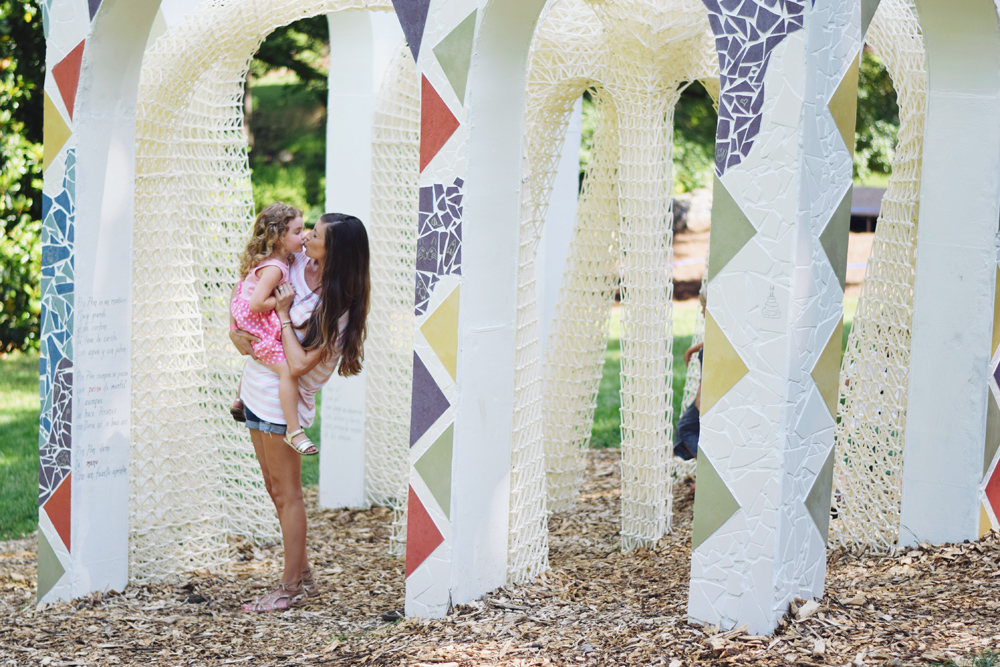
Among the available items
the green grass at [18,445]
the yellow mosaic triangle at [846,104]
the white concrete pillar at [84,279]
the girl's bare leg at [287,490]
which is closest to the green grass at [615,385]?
the girl's bare leg at [287,490]

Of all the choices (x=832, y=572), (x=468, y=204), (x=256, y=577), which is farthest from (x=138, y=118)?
(x=832, y=572)

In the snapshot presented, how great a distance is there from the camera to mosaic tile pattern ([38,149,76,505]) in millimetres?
4680

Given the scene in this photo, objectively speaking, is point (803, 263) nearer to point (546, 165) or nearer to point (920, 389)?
point (920, 389)

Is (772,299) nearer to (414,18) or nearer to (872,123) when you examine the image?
(414,18)

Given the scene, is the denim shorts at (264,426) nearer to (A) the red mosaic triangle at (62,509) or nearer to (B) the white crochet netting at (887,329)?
(A) the red mosaic triangle at (62,509)

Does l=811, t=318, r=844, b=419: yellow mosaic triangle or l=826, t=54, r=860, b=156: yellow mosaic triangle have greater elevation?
l=826, t=54, r=860, b=156: yellow mosaic triangle

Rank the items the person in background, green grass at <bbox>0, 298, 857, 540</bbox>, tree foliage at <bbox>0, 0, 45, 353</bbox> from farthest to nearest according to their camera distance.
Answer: tree foliage at <bbox>0, 0, 45, 353</bbox>
green grass at <bbox>0, 298, 857, 540</bbox>
the person in background

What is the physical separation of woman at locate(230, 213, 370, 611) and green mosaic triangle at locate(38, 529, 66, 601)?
1.05 meters

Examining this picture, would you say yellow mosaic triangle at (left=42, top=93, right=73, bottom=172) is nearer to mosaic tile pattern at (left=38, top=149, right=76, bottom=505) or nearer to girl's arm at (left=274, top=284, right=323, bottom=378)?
mosaic tile pattern at (left=38, top=149, right=76, bottom=505)

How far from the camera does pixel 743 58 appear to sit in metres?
3.34

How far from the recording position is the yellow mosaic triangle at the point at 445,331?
4.02 m

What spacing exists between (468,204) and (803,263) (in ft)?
4.22

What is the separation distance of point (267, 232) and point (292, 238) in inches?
4.3

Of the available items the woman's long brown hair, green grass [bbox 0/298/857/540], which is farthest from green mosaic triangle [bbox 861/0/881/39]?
green grass [bbox 0/298/857/540]
